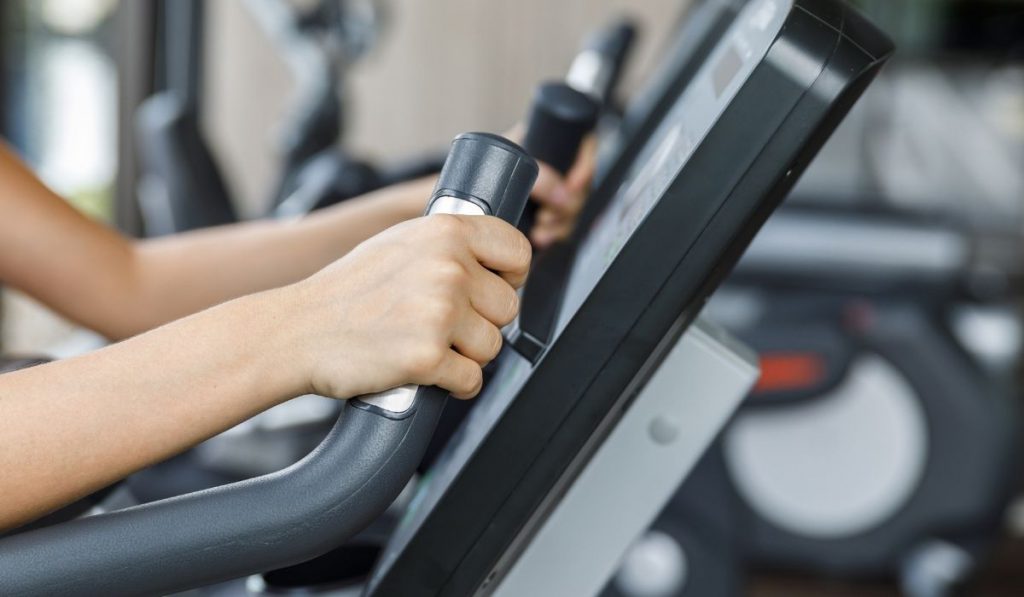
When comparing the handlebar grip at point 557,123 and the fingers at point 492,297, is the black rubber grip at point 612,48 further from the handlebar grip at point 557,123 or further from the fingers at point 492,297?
the fingers at point 492,297

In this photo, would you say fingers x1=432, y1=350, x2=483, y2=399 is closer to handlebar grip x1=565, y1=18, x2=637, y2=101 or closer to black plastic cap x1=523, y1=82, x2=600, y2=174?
black plastic cap x1=523, y1=82, x2=600, y2=174

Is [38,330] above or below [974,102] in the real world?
below

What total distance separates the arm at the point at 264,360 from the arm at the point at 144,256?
46 centimetres

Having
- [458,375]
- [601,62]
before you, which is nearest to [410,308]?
[458,375]

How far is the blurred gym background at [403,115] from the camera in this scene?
230 centimetres

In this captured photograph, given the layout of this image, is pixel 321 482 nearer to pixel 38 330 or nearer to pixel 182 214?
pixel 182 214

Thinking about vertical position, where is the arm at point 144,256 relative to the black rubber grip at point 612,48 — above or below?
below

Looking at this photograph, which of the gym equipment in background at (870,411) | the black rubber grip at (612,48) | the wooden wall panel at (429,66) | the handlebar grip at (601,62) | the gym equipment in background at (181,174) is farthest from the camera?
the wooden wall panel at (429,66)

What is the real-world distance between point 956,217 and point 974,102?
5.95 metres

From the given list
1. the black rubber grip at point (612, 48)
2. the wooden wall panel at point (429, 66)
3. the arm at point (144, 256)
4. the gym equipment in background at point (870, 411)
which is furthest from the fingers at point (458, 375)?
the wooden wall panel at point (429, 66)

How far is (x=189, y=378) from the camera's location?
1.74 ft

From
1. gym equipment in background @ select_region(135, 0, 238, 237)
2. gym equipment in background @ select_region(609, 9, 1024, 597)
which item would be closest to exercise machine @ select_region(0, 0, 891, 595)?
gym equipment in background @ select_region(135, 0, 238, 237)

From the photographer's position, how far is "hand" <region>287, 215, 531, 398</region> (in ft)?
1.64

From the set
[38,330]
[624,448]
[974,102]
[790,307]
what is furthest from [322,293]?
[974,102]
